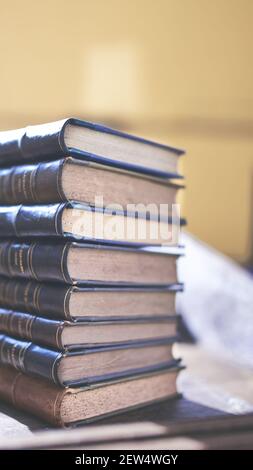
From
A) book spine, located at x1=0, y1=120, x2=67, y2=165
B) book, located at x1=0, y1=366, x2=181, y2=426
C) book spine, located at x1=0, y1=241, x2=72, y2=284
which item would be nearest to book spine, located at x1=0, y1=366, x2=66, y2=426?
book, located at x1=0, y1=366, x2=181, y2=426

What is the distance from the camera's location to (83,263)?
26.0 inches

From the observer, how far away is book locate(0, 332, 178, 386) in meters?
0.64

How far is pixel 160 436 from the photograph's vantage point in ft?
1.45

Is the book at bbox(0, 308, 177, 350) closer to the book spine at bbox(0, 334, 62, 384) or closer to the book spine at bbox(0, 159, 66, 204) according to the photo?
the book spine at bbox(0, 334, 62, 384)

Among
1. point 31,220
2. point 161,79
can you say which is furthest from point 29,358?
point 161,79

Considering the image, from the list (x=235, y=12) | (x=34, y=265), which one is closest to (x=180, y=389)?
(x=34, y=265)

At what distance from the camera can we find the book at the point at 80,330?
65 cm

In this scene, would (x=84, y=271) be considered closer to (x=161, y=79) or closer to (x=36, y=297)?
(x=36, y=297)

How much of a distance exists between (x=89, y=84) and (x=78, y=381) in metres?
2.57

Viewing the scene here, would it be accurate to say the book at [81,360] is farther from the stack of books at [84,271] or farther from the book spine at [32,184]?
the book spine at [32,184]

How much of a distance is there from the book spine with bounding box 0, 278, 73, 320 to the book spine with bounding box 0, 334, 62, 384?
0.04m
